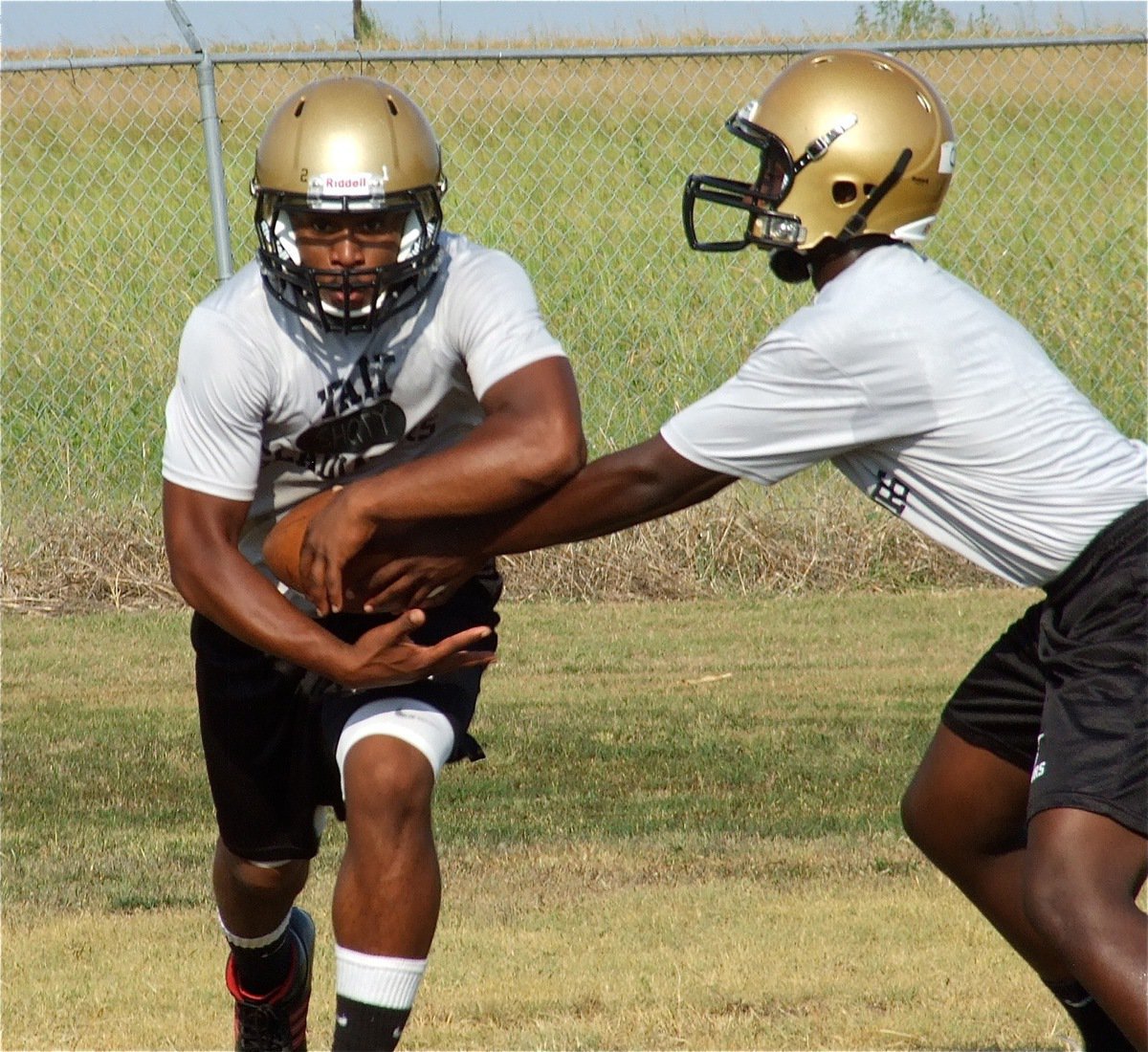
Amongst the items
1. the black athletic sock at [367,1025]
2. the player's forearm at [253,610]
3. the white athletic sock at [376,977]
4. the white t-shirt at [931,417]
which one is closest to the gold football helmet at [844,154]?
the white t-shirt at [931,417]

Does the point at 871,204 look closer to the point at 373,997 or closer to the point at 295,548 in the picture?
the point at 295,548

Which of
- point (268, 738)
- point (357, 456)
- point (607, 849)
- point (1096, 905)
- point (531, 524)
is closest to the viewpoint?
point (1096, 905)

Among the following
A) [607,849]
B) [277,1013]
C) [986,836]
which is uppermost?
[986,836]

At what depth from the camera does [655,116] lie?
12.9m

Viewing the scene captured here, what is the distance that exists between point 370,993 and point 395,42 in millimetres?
7931

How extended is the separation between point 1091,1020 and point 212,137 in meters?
6.77

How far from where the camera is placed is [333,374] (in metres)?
4.46

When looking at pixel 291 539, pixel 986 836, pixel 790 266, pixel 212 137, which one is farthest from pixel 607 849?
pixel 212 137

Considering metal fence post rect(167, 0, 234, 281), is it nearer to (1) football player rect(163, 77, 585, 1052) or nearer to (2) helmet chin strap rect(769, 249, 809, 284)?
(1) football player rect(163, 77, 585, 1052)

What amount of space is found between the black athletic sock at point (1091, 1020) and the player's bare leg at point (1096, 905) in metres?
0.81

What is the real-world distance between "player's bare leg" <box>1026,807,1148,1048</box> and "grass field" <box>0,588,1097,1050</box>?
1162 millimetres

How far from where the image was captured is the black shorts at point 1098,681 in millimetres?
3742

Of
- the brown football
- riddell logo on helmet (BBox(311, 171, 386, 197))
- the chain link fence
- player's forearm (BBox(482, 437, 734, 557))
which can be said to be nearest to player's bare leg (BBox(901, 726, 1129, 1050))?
player's forearm (BBox(482, 437, 734, 557))

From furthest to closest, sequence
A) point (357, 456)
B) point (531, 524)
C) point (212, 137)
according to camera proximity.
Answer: point (212, 137) < point (357, 456) < point (531, 524)
